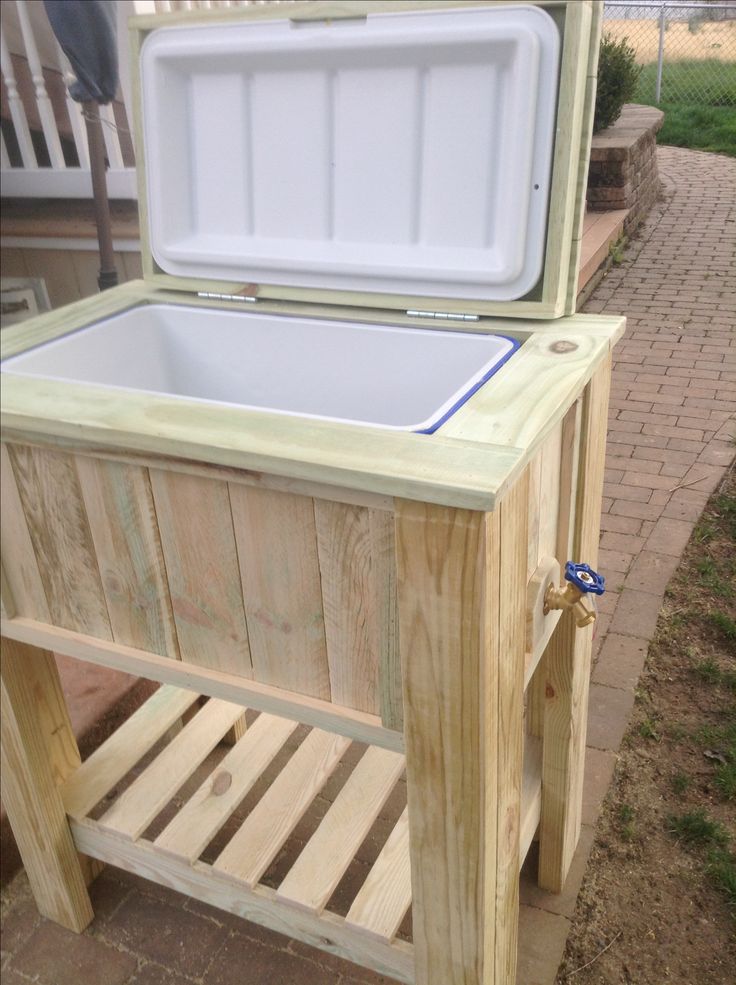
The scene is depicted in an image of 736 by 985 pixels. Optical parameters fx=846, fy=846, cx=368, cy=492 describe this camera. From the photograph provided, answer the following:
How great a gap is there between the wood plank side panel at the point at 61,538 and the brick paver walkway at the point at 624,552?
0.87 m

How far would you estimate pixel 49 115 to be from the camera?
124 inches

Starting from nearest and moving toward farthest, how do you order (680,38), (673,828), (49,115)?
(673,828)
(49,115)
(680,38)

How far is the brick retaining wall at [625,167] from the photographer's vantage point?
5.70 meters

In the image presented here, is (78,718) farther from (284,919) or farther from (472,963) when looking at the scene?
(472,963)

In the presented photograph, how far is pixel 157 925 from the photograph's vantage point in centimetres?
181

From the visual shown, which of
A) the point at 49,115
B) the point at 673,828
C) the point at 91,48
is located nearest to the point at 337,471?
the point at 673,828

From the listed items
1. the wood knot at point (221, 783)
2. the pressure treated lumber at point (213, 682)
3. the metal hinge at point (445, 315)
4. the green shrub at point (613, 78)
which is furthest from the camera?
the green shrub at point (613, 78)

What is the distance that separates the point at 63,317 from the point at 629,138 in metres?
5.41

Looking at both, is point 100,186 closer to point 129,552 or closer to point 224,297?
point 224,297

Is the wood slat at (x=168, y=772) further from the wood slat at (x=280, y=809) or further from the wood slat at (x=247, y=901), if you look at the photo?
the wood slat at (x=280, y=809)

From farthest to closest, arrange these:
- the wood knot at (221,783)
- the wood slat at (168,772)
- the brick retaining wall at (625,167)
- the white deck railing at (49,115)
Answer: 1. the brick retaining wall at (625,167)
2. the white deck railing at (49,115)
3. the wood knot at (221,783)
4. the wood slat at (168,772)

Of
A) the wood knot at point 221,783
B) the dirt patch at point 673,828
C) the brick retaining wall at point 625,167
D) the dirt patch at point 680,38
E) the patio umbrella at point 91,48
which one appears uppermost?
the patio umbrella at point 91,48

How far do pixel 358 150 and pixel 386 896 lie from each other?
1275 mm

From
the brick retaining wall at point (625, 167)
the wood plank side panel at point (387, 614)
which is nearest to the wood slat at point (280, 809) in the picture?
the wood plank side panel at point (387, 614)
